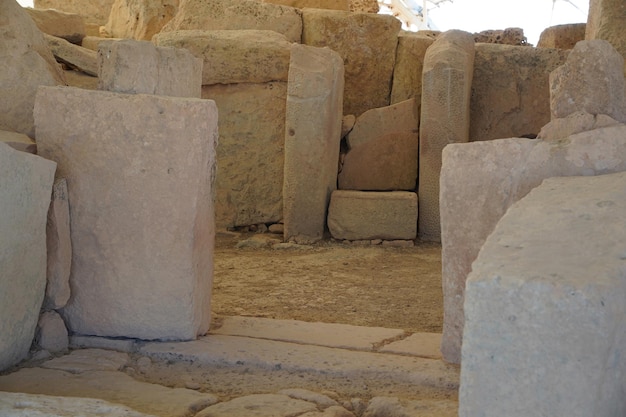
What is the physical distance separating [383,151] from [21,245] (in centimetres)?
435

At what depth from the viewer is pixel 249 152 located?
645 cm

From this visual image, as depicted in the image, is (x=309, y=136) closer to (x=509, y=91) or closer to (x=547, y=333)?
(x=509, y=91)

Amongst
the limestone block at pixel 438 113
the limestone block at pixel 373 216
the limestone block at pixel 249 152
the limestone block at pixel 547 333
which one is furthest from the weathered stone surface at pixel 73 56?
the limestone block at pixel 547 333

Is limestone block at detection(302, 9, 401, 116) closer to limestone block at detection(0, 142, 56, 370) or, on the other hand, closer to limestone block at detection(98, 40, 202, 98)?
limestone block at detection(98, 40, 202, 98)

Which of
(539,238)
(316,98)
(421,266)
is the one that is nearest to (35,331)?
(539,238)

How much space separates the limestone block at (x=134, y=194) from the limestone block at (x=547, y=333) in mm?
1456

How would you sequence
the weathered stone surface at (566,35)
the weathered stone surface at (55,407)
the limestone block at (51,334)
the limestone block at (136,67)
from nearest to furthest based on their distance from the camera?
the weathered stone surface at (55,407) < the limestone block at (51,334) < the limestone block at (136,67) < the weathered stone surface at (566,35)

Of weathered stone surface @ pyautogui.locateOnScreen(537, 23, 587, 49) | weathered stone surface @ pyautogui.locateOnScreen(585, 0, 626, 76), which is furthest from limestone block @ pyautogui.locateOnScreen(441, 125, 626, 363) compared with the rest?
weathered stone surface @ pyautogui.locateOnScreen(537, 23, 587, 49)

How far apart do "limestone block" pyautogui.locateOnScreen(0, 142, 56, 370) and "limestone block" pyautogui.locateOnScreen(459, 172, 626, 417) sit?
5.15 ft

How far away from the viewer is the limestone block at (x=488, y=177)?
92.7 inches

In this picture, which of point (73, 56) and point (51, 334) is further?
point (73, 56)

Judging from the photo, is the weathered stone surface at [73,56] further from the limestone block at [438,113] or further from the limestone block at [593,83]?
the limestone block at [593,83]

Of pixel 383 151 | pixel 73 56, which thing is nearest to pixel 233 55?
pixel 73 56

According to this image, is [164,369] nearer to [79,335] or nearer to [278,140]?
[79,335]
